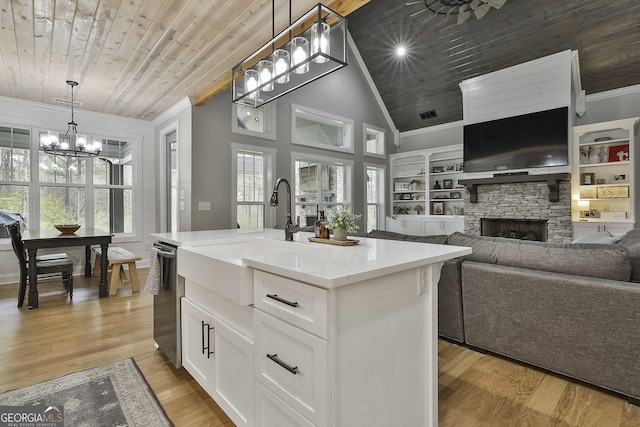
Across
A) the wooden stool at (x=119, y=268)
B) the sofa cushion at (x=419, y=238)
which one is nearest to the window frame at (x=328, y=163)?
the wooden stool at (x=119, y=268)

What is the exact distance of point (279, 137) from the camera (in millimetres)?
5449

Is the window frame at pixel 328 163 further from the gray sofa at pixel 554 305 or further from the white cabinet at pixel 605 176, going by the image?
the white cabinet at pixel 605 176

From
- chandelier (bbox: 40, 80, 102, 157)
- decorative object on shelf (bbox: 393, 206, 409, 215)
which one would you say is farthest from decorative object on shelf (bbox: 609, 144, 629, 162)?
chandelier (bbox: 40, 80, 102, 157)

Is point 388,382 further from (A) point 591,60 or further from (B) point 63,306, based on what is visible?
(A) point 591,60

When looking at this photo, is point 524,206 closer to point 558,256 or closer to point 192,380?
point 558,256

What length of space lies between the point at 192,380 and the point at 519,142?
19.5 feet

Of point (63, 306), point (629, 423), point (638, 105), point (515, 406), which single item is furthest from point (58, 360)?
point (638, 105)

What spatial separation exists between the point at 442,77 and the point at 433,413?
6.31m

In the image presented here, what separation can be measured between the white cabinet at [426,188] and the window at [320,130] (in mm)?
1597

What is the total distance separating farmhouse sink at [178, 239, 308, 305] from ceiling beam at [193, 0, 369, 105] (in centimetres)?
170

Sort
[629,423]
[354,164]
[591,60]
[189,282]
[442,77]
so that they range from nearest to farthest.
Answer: [629,423], [189,282], [591,60], [442,77], [354,164]

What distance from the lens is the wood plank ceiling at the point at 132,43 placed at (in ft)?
8.18

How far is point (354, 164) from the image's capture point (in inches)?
268

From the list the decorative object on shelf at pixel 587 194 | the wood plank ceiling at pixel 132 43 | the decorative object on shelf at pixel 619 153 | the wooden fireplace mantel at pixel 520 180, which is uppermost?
the wood plank ceiling at pixel 132 43
